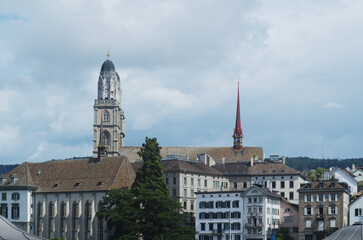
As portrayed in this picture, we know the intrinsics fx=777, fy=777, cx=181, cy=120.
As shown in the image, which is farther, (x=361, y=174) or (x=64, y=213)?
(x=361, y=174)

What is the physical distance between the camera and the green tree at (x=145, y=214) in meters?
108

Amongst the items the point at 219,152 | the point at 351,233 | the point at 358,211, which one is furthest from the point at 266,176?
the point at 351,233

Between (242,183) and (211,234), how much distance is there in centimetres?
3016

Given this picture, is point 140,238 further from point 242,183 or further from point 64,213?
point 242,183

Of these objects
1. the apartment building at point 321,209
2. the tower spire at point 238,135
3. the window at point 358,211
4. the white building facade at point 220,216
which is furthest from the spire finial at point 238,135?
the window at point 358,211

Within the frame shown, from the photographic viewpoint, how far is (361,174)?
611 feet

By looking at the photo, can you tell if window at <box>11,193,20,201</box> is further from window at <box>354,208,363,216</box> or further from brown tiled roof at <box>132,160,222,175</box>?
window at <box>354,208,363,216</box>

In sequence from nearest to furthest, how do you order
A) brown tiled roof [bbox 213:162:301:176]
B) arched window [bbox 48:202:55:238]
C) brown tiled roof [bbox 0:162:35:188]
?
1. arched window [bbox 48:202:55:238]
2. brown tiled roof [bbox 0:162:35:188]
3. brown tiled roof [bbox 213:162:301:176]

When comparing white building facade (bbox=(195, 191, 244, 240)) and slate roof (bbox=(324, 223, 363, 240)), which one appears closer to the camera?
slate roof (bbox=(324, 223, 363, 240))

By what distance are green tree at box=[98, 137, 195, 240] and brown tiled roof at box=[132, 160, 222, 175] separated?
28.2 metres

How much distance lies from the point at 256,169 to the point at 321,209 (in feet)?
121

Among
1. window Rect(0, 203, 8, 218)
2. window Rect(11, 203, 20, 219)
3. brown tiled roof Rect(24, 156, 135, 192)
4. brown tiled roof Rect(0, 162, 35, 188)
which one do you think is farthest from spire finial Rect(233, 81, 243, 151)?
window Rect(0, 203, 8, 218)

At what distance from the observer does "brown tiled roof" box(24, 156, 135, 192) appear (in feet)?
432

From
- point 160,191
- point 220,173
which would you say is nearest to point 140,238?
point 160,191
